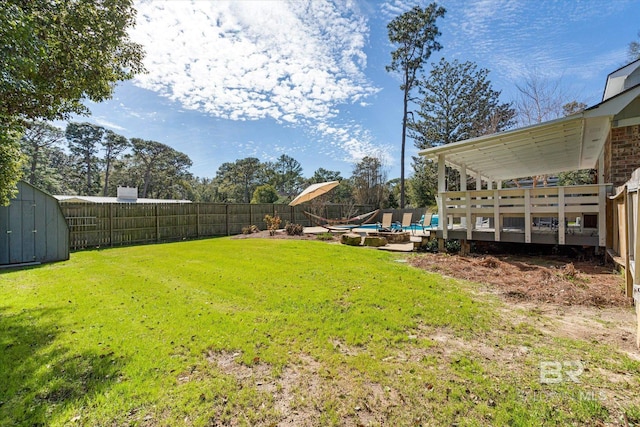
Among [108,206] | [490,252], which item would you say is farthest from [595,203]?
[108,206]

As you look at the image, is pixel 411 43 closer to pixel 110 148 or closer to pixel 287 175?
pixel 287 175

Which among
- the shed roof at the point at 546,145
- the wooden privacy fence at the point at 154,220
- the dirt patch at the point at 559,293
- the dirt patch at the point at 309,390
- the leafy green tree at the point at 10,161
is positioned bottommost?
the dirt patch at the point at 309,390

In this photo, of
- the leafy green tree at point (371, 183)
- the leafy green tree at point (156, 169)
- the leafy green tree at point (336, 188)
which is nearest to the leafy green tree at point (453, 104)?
the leafy green tree at point (371, 183)

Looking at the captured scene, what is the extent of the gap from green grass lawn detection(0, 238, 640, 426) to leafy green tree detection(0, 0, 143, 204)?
258 cm

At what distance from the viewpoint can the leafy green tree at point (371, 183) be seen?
27.5 meters

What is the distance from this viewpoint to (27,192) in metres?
8.20

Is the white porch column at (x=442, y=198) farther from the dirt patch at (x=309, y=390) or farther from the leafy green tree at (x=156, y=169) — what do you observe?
the leafy green tree at (x=156, y=169)

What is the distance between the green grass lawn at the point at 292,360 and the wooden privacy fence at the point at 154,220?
8.01 m

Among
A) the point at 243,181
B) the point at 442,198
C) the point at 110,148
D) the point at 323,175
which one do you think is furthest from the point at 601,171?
the point at 110,148

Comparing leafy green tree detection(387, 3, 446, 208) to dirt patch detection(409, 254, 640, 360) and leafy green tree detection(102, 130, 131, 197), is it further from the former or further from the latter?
leafy green tree detection(102, 130, 131, 197)

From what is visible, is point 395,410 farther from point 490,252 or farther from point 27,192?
point 27,192

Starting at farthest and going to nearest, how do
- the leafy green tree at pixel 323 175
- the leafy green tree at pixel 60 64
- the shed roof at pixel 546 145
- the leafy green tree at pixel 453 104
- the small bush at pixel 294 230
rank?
the leafy green tree at pixel 323 175, the leafy green tree at pixel 453 104, the small bush at pixel 294 230, the shed roof at pixel 546 145, the leafy green tree at pixel 60 64

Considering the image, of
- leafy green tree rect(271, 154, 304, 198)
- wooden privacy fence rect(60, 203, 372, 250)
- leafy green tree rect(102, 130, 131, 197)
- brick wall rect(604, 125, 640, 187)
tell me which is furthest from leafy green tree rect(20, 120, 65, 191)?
brick wall rect(604, 125, 640, 187)

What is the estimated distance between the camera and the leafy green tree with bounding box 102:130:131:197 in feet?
128
